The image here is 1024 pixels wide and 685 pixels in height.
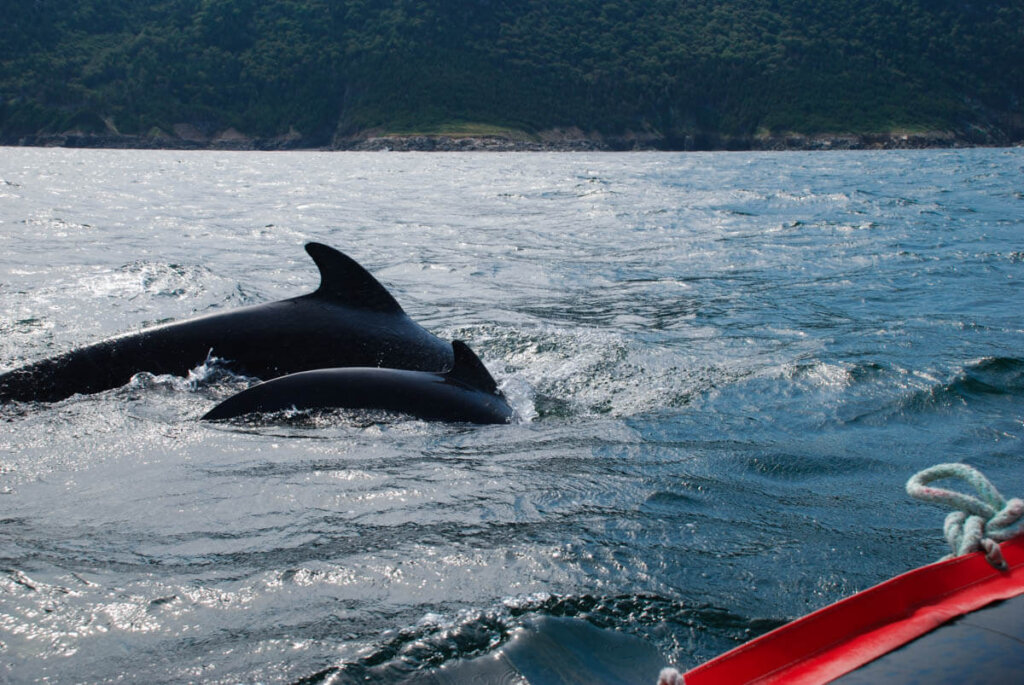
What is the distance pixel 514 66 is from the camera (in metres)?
132

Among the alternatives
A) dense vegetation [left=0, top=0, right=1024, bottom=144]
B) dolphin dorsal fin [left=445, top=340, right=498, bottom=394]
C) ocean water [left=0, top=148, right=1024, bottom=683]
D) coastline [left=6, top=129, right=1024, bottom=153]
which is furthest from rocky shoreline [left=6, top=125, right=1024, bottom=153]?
dolphin dorsal fin [left=445, top=340, right=498, bottom=394]

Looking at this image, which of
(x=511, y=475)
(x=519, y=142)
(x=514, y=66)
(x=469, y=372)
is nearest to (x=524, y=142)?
(x=519, y=142)

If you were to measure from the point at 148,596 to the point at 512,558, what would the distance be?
1.52m

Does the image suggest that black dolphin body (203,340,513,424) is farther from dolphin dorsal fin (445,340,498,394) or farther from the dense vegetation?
the dense vegetation

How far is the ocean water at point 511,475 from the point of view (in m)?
3.55

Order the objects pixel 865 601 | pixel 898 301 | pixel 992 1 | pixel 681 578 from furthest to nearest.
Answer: pixel 992 1 → pixel 898 301 → pixel 681 578 → pixel 865 601

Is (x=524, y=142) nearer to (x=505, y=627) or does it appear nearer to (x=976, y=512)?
(x=505, y=627)

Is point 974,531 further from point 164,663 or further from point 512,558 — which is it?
point 164,663

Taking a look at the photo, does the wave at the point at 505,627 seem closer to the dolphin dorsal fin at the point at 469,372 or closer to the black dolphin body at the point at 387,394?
the black dolphin body at the point at 387,394

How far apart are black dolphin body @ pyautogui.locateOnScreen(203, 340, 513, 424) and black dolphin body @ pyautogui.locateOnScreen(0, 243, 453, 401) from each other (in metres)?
0.59

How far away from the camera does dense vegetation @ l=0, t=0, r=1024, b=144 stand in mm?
115250

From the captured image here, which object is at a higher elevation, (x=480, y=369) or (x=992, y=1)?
(x=992, y=1)

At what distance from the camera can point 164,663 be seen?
10.4 ft

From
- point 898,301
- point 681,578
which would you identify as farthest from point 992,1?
point 681,578
